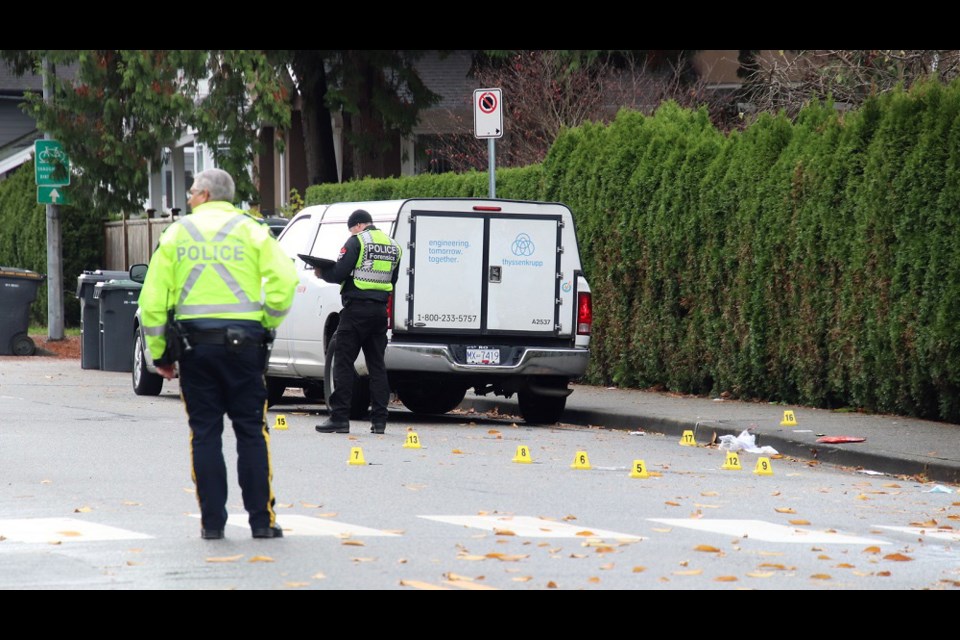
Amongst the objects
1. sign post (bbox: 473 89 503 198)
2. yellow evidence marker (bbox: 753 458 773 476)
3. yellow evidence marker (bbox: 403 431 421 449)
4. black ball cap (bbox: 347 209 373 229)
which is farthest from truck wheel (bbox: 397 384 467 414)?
yellow evidence marker (bbox: 753 458 773 476)

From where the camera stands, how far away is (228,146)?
Result: 3228 centimetres

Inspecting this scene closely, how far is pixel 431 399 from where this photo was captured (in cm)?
1917

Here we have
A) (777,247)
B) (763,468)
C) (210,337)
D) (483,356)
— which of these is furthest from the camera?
(777,247)

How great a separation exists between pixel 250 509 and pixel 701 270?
443 inches

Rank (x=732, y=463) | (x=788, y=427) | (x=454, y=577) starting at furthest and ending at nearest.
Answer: (x=788, y=427), (x=732, y=463), (x=454, y=577)

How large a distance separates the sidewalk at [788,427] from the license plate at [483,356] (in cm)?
152

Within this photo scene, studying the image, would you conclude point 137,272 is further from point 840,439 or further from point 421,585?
point 421,585

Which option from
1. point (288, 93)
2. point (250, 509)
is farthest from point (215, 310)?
point (288, 93)

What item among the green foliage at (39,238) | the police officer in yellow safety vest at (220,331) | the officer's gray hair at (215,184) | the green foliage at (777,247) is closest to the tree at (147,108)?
the green foliage at (39,238)

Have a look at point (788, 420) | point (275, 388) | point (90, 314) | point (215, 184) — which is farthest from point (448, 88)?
point (215, 184)

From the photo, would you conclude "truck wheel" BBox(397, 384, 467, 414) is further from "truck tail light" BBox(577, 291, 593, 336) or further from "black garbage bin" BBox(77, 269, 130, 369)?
"black garbage bin" BBox(77, 269, 130, 369)

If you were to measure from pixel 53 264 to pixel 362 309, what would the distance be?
58.1 feet

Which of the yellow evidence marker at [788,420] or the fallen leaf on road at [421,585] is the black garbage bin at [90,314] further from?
the fallen leaf on road at [421,585]

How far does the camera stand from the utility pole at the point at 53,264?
3173 centimetres
